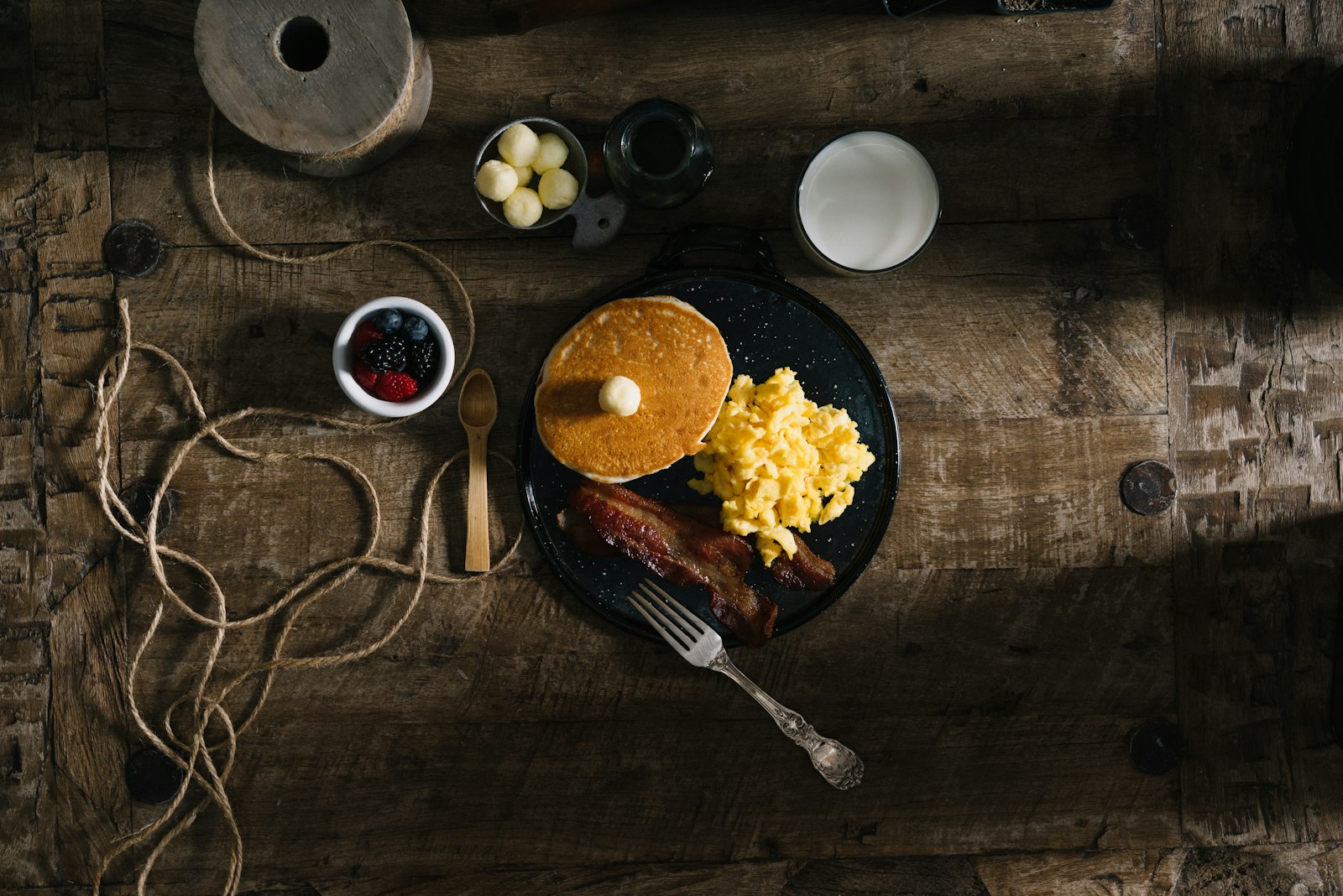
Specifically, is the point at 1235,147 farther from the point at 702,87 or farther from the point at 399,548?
the point at 399,548

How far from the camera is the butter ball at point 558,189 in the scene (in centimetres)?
145

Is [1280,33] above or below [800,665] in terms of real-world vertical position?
above

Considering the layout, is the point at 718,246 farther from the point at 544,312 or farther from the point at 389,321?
the point at 389,321

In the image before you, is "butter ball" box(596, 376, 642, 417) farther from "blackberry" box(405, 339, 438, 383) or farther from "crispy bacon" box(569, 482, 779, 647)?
"blackberry" box(405, 339, 438, 383)

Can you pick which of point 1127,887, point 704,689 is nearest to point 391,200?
point 704,689

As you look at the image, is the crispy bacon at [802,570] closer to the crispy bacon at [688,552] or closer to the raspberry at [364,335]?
the crispy bacon at [688,552]

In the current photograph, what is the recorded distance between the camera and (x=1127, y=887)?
62.4 inches

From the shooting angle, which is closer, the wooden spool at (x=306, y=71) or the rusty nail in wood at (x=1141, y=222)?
the wooden spool at (x=306, y=71)

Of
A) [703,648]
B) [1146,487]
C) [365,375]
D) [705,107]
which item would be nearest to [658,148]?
[705,107]

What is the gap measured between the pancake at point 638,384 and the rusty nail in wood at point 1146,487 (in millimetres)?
756

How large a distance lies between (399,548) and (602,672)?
0.42m

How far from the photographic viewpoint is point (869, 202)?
1.47 meters

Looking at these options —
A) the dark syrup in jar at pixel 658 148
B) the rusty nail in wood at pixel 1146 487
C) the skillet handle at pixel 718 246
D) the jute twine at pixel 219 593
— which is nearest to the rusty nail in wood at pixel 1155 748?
the rusty nail in wood at pixel 1146 487

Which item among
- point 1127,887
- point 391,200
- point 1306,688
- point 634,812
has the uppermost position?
point 391,200
